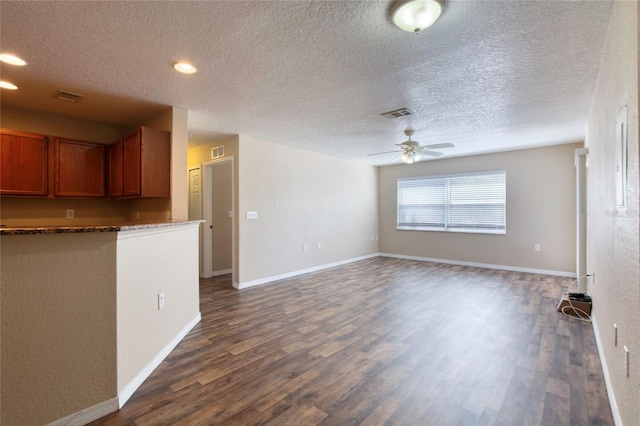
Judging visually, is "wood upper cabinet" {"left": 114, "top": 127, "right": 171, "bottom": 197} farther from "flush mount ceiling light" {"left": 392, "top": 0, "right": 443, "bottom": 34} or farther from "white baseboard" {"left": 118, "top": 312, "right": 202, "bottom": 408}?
"flush mount ceiling light" {"left": 392, "top": 0, "right": 443, "bottom": 34}

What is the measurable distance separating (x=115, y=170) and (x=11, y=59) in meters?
1.69

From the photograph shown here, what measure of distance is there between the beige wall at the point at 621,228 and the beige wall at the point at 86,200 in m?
3.76

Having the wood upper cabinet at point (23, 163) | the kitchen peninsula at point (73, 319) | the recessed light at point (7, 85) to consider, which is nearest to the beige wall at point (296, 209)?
the wood upper cabinet at point (23, 163)

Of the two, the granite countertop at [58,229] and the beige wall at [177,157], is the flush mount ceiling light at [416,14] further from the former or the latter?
the beige wall at [177,157]

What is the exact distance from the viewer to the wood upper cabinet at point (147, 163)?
3.31 metres

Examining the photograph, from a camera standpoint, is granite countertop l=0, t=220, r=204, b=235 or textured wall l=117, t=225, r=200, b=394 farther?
textured wall l=117, t=225, r=200, b=394

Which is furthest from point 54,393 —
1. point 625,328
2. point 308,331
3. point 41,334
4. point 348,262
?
point 348,262

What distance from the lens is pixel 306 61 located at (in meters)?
2.36

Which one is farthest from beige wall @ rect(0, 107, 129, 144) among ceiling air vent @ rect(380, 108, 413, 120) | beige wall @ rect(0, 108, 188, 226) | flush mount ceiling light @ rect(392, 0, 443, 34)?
flush mount ceiling light @ rect(392, 0, 443, 34)

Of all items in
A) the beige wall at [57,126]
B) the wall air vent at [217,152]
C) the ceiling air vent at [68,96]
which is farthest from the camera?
the wall air vent at [217,152]

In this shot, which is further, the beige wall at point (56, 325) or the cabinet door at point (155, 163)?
the cabinet door at point (155, 163)

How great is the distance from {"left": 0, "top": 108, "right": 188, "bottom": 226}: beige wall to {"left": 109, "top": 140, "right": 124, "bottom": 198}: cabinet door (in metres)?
0.33

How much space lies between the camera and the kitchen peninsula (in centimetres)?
158

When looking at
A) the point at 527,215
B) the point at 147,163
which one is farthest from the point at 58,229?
the point at 527,215
